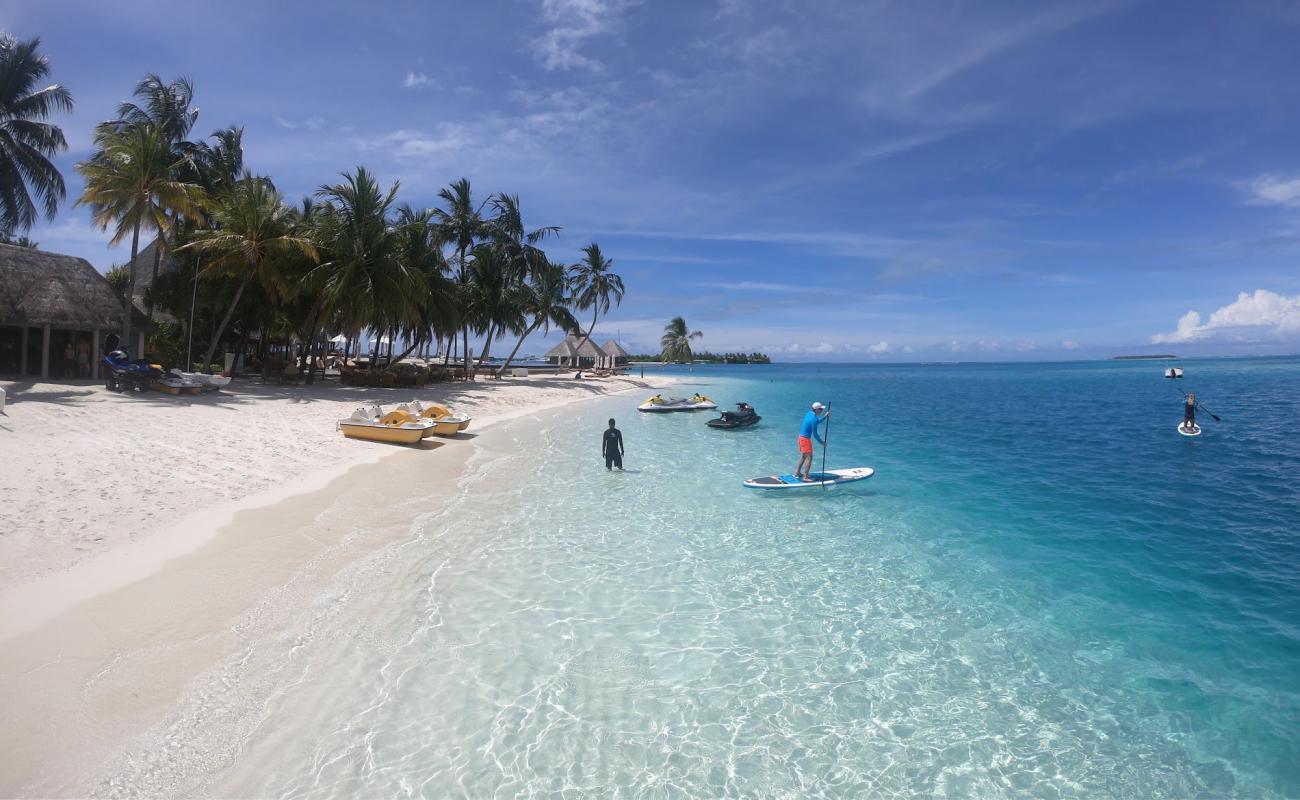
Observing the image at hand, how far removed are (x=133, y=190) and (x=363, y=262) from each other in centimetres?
784

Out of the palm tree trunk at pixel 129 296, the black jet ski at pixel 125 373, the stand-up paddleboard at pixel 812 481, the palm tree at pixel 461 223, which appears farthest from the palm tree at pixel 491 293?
the stand-up paddleboard at pixel 812 481

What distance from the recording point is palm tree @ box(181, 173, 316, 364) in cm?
2275

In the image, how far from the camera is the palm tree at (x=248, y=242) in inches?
896

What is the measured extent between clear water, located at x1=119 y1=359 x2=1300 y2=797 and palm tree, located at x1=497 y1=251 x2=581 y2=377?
32.8 metres

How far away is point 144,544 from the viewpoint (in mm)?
7215

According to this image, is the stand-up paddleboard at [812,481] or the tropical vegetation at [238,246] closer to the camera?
the stand-up paddleboard at [812,481]

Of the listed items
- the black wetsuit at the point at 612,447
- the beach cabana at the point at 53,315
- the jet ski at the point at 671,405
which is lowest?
the black wetsuit at the point at 612,447

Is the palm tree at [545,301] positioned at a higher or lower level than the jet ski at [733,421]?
higher

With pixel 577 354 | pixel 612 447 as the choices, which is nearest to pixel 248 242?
pixel 612 447

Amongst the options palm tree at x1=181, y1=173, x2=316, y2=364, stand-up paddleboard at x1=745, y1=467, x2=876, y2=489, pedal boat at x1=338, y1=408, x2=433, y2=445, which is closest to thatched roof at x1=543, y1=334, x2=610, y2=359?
palm tree at x1=181, y1=173, x2=316, y2=364

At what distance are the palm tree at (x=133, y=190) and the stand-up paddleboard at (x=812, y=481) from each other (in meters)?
21.3

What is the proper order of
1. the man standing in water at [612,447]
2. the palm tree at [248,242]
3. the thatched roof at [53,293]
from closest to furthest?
the man standing in water at [612,447] → the thatched roof at [53,293] → the palm tree at [248,242]

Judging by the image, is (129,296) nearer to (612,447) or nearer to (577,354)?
(612,447)

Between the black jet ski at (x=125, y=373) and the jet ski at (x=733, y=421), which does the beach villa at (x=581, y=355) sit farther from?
the black jet ski at (x=125, y=373)
